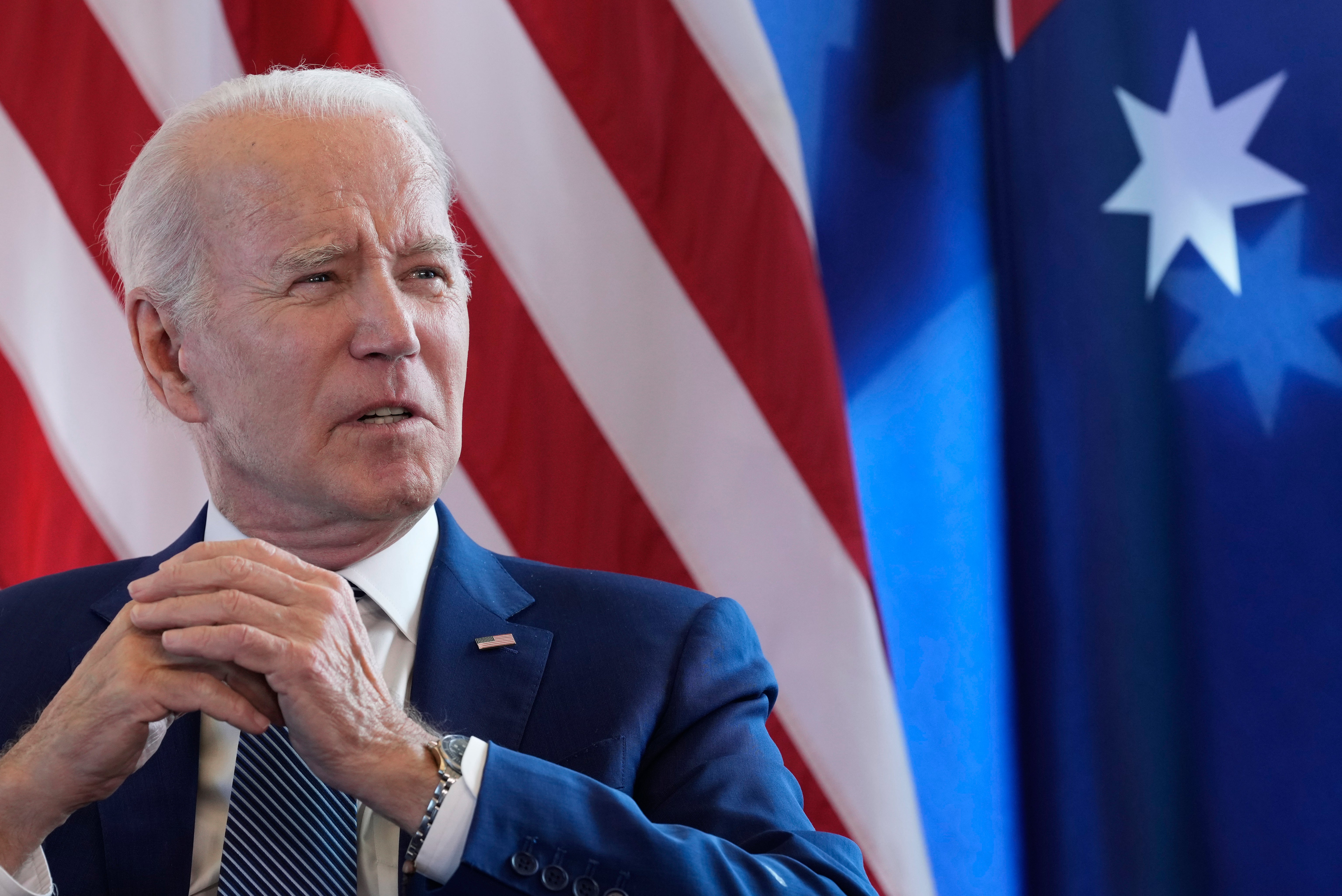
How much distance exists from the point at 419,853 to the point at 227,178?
93 centimetres

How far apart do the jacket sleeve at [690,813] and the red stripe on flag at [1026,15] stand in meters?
1.36

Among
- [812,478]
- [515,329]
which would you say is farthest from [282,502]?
[812,478]

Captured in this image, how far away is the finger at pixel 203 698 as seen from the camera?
1.31 m

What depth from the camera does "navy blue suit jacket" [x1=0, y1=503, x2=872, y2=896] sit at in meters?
1.31

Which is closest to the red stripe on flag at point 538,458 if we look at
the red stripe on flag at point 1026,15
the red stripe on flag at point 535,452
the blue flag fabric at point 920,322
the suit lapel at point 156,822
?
the red stripe on flag at point 535,452

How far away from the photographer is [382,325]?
64.6 inches

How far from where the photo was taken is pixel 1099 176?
2418 mm

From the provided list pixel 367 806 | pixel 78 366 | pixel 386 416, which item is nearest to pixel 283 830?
pixel 367 806

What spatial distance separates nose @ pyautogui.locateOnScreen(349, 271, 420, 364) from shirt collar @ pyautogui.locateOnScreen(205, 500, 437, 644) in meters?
0.27

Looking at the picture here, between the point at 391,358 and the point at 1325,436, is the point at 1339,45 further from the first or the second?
the point at 391,358

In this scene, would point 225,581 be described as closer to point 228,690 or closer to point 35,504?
point 228,690

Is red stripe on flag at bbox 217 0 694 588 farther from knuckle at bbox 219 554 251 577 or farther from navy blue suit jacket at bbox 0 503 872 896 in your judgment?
knuckle at bbox 219 554 251 577

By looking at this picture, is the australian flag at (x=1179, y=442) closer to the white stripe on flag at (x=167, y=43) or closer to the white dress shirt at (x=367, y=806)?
the white dress shirt at (x=367, y=806)

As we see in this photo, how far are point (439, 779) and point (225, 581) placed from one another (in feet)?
1.00
